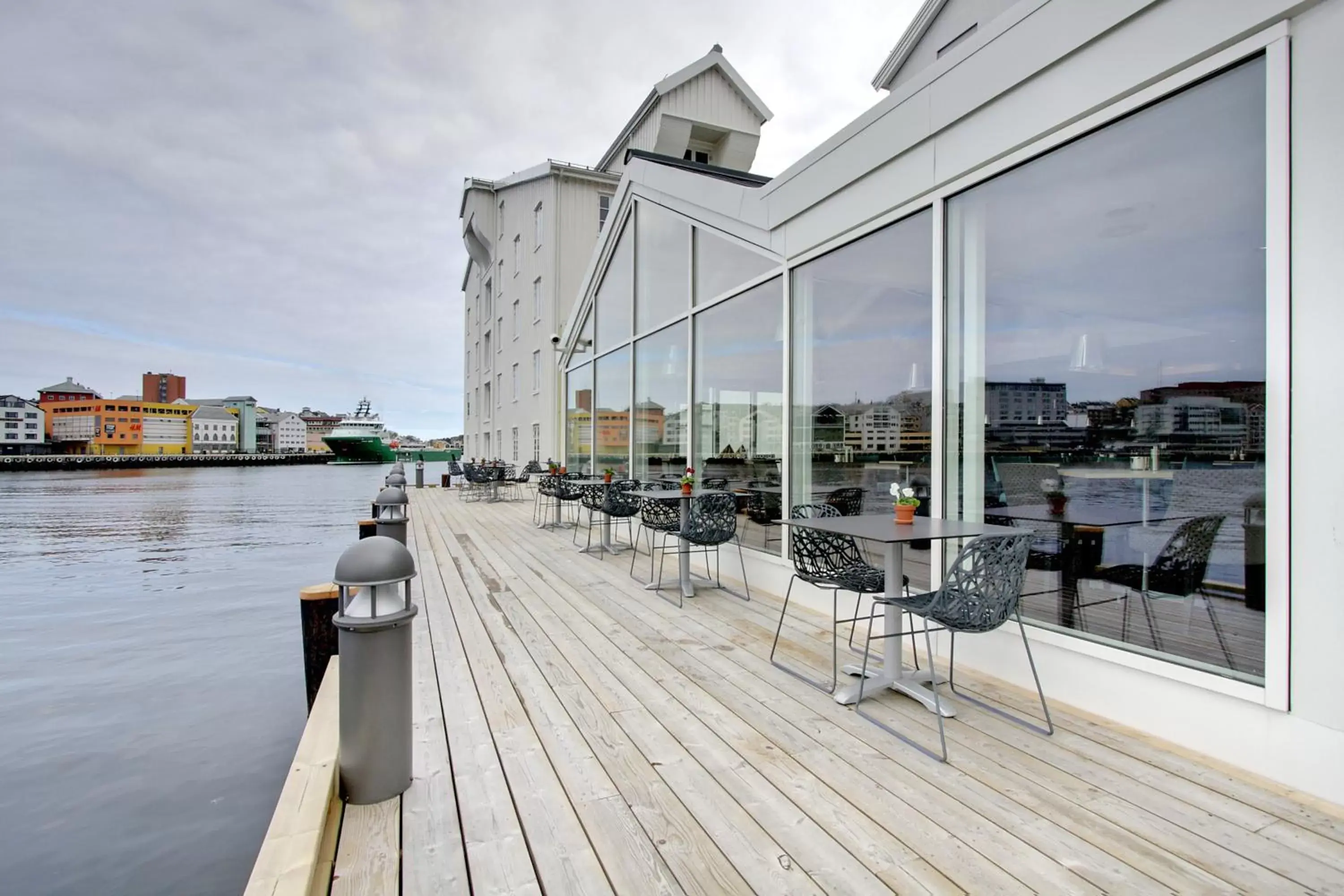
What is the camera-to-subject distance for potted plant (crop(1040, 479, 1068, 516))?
2619mm

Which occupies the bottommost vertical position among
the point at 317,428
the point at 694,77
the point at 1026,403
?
the point at 1026,403

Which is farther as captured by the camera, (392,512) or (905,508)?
(392,512)

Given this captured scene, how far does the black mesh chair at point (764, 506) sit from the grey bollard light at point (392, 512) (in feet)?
8.91

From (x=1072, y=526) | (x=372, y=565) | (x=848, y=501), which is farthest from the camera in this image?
(x=848, y=501)

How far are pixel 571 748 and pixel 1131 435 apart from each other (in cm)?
252

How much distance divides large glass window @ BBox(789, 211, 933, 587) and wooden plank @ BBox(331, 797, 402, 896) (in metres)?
2.70

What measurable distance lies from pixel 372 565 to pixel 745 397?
388 centimetres

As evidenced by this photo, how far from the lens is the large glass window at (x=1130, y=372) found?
2010mm

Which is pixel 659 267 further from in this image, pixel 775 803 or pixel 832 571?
pixel 775 803

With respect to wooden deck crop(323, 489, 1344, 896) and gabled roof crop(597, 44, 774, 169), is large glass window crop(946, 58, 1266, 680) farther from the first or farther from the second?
gabled roof crop(597, 44, 774, 169)

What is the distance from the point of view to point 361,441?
158 feet

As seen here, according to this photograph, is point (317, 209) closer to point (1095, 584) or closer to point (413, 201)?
point (413, 201)

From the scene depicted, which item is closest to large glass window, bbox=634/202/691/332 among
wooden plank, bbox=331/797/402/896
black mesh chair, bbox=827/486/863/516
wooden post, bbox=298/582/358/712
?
black mesh chair, bbox=827/486/863/516

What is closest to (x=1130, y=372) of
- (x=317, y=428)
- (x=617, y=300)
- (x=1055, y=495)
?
(x=1055, y=495)
